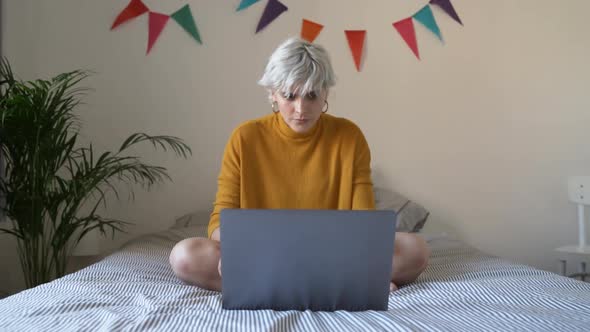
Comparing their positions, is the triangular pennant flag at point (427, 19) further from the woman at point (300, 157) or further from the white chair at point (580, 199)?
the woman at point (300, 157)

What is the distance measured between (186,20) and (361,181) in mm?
1514

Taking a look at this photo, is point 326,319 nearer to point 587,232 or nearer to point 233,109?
point 233,109

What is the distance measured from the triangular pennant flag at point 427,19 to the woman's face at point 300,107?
158 centimetres

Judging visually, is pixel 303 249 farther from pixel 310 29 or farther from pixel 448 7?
pixel 448 7

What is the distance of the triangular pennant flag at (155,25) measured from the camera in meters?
2.76

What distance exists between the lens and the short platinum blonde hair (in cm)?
150

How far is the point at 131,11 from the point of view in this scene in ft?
8.99

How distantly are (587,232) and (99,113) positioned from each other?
8.37ft

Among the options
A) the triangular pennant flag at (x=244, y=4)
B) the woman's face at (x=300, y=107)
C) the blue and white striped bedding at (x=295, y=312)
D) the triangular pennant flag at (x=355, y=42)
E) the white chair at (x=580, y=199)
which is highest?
the triangular pennant flag at (x=244, y=4)

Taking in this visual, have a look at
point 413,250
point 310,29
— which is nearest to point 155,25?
point 310,29

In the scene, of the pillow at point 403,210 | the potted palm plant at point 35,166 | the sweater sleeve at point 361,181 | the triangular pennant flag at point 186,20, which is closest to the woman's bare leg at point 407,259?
the sweater sleeve at point 361,181

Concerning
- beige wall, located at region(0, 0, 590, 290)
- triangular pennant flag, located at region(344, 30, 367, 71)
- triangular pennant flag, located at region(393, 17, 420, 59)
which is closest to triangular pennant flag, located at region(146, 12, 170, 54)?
beige wall, located at region(0, 0, 590, 290)

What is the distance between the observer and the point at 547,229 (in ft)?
10.2

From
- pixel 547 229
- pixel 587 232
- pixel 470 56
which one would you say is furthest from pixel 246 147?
pixel 587 232
